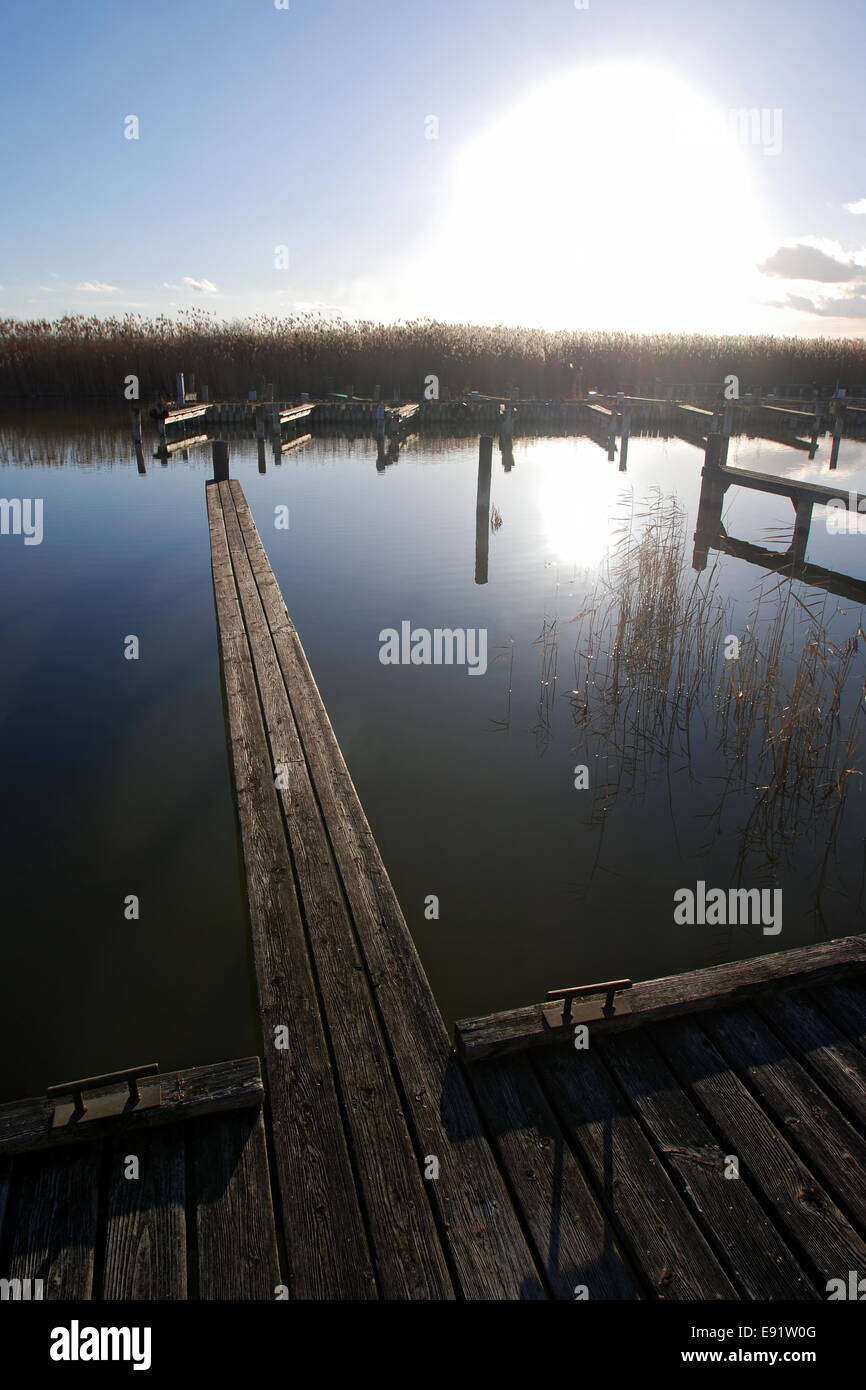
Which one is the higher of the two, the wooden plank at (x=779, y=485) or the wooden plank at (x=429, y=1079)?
the wooden plank at (x=779, y=485)

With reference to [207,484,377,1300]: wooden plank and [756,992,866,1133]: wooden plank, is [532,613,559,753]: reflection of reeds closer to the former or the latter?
[207,484,377,1300]: wooden plank

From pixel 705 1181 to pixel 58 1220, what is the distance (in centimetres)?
197

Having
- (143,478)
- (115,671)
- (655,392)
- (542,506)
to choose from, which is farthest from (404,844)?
(655,392)

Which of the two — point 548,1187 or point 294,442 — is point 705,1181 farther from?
point 294,442

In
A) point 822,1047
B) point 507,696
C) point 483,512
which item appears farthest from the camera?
point 483,512

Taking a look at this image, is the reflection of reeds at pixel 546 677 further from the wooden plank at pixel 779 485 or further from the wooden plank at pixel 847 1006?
the wooden plank at pixel 779 485

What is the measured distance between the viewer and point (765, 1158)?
8.41 feet

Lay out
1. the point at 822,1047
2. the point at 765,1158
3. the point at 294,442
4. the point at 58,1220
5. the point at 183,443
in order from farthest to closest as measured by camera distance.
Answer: the point at 294,442, the point at 183,443, the point at 822,1047, the point at 765,1158, the point at 58,1220

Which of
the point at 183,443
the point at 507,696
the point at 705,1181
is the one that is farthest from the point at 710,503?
the point at 183,443

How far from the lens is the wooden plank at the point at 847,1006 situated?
3.13 m

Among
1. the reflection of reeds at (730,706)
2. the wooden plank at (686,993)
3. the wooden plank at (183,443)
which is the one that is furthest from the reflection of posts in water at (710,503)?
the wooden plank at (183,443)

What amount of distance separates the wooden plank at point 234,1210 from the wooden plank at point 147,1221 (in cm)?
5
